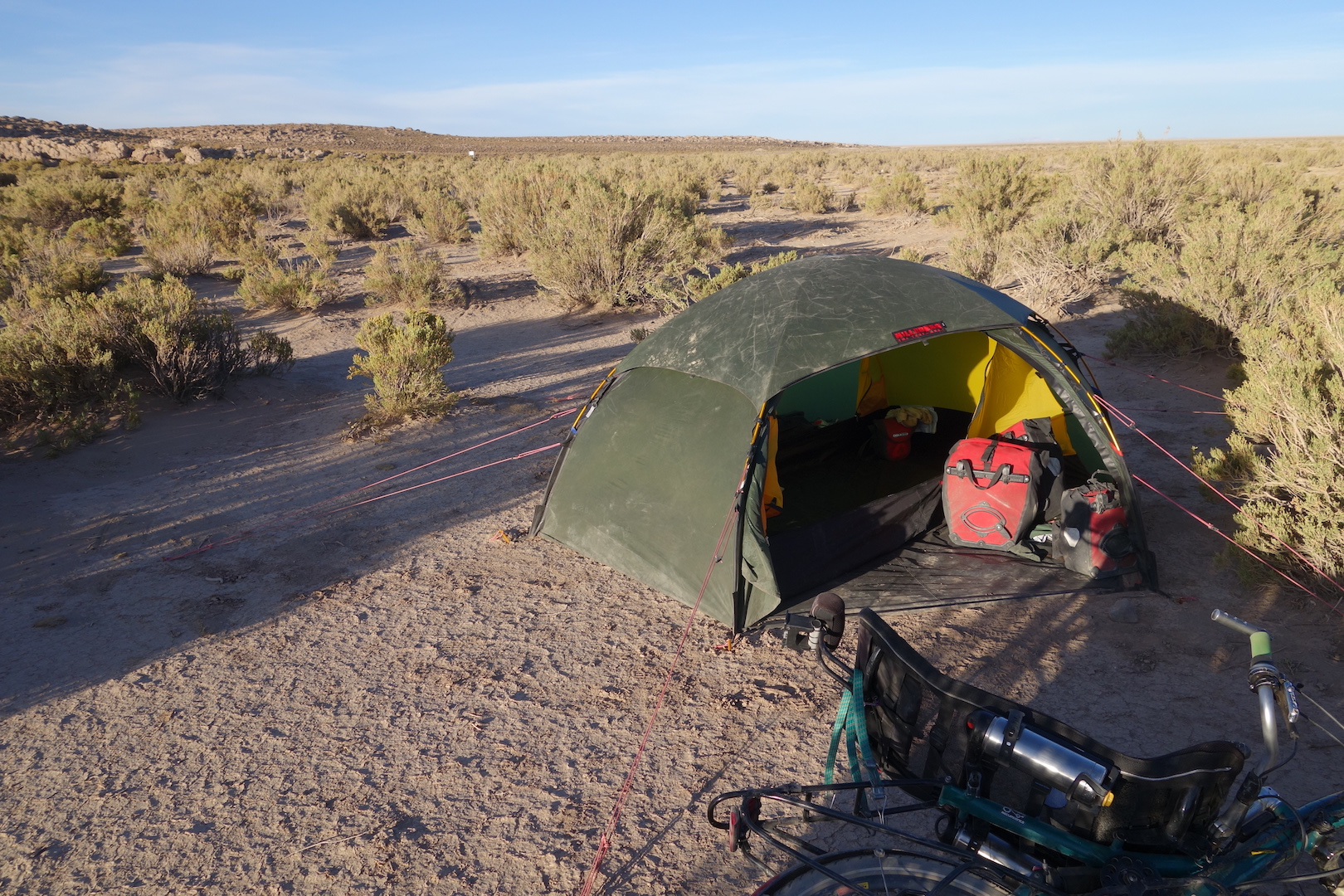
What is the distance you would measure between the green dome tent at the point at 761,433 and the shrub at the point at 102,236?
51.3 feet

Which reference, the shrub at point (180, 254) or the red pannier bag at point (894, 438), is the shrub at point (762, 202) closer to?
the shrub at point (180, 254)

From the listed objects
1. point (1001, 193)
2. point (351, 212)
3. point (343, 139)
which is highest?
point (343, 139)

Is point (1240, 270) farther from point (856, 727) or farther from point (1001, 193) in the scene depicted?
point (856, 727)

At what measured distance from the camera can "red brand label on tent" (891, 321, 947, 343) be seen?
14.5 ft

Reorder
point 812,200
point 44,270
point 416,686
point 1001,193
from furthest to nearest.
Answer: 1. point 812,200
2. point 1001,193
3. point 44,270
4. point 416,686

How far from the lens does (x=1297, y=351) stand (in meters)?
5.51

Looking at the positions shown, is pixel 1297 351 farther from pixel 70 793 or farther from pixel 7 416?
pixel 7 416

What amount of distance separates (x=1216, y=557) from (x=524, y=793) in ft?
13.9

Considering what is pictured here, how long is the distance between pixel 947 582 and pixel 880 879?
3.05 metres

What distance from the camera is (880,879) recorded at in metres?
1.92

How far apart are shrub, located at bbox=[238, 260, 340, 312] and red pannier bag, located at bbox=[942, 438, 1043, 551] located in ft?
34.5

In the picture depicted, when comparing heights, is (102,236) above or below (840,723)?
above

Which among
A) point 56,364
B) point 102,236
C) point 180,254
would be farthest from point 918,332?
point 102,236

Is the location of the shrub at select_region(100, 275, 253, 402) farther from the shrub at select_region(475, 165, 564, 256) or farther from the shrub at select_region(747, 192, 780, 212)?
the shrub at select_region(747, 192, 780, 212)
